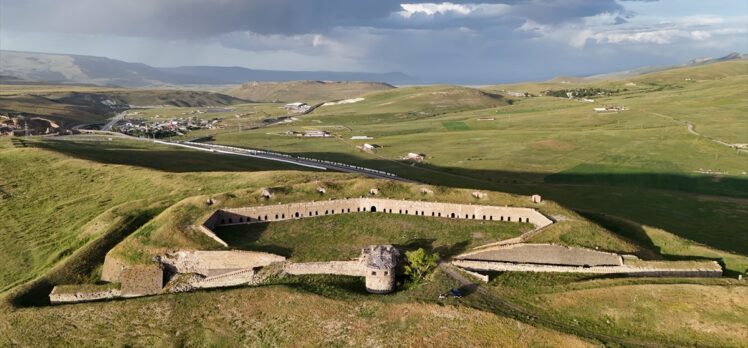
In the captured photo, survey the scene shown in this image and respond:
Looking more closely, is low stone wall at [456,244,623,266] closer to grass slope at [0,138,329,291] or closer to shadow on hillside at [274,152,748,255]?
shadow on hillside at [274,152,748,255]

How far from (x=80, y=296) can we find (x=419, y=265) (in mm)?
34869

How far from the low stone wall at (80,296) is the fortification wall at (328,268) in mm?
18029

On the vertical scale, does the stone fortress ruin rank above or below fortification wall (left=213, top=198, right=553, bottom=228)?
below

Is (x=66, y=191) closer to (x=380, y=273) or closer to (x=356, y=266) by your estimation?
(x=356, y=266)

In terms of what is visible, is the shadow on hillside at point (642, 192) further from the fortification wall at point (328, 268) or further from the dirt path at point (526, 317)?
the fortification wall at point (328, 268)

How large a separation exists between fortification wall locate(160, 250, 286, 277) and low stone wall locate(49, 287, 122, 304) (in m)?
5.78

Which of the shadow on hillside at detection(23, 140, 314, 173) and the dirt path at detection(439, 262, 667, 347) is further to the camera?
the shadow on hillside at detection(23, 140, 314, 173)

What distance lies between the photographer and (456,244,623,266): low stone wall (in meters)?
54.6

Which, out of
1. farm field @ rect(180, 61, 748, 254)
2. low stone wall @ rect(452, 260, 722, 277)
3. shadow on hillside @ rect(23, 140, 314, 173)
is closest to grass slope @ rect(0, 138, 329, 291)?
shadow on hillside @ rect(23, 140, 314, 173)

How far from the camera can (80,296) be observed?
51.0 meters

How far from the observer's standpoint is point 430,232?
62938 millimetres

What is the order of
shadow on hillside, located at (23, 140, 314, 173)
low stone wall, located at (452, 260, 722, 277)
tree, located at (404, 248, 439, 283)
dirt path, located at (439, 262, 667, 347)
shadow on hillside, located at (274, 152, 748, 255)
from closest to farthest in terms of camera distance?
1. dirt path, located at (439, 262, 667, 347)
2. tree, located at (404, 248, 439, 283)
3. low stone wall, located at (452, 260, 722, 277)
4. shadow on hillside, located at (274, 152, 748, 255)
5. shadow on hillside, located at (23, 140, 314, 173)

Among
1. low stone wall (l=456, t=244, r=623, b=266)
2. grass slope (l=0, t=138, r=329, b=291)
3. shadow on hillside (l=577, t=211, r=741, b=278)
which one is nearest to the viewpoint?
low stone wall (l=456, t=244, r=623, b=266)

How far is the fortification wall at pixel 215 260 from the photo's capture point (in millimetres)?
54125
